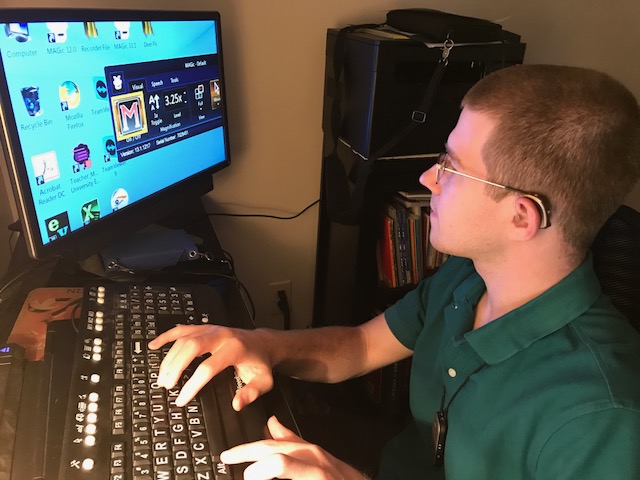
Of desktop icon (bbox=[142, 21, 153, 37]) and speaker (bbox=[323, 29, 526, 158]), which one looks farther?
speaker (bbox=[323, 29, 526, 158])

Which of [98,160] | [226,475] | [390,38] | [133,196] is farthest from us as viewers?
[390,38]

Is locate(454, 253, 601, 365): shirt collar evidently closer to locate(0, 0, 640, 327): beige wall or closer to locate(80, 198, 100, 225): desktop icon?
locate(80, 198, 100, 225): desktop icon

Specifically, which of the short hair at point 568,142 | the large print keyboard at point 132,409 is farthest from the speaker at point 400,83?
the large print keyboard at point 132,409

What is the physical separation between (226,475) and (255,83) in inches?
42.5

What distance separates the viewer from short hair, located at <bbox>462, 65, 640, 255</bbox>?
76 cm

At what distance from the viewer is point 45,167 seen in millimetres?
856

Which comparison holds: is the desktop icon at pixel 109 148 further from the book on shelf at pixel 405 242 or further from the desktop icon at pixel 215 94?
the book on shelf at pixel 405 242

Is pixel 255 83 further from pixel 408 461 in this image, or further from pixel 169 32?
pixel 408 461

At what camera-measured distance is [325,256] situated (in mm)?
1709

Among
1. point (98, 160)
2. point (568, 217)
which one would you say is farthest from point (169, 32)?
point (568, 217)

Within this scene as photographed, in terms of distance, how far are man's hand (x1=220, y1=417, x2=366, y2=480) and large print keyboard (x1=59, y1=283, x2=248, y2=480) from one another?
0.08 feet

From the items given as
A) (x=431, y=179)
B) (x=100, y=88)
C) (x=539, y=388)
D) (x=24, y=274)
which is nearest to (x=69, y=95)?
(x=100, y=88)

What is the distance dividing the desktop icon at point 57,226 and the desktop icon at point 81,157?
81 mm

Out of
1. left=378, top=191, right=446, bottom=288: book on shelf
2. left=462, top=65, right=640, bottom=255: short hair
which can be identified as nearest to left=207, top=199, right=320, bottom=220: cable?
left=378, top=191, right=446, bottom=288: book on shelf
